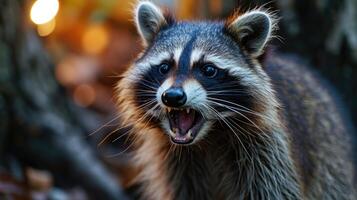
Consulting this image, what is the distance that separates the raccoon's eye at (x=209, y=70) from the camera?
580cm

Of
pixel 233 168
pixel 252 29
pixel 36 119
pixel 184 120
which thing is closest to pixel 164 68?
pixel 184 120

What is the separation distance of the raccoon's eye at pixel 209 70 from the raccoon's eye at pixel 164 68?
249mm

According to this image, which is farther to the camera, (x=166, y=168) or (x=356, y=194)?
(x=356, y=194)

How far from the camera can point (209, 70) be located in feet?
19.1

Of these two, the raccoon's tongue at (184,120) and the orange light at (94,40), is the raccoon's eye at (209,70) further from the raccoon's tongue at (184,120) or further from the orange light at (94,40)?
the orange light at (94,40)

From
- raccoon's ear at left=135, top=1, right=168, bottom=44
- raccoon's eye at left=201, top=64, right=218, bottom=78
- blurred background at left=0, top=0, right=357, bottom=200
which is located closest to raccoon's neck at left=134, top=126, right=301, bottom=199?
raccoon's eye at left=201, top=64, right=218, bottom=78

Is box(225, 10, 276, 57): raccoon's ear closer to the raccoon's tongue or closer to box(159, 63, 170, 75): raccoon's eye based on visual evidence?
box(159, 63, 170, 75): raccoon's eye

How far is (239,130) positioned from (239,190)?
0.50 m

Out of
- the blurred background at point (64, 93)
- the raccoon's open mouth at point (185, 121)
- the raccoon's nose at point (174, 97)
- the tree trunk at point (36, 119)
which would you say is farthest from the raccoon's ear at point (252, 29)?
the tree trunk at point (36, 119)

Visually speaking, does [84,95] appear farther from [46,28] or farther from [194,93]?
[194,93]

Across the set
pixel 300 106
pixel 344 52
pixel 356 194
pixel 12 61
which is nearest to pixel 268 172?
pixel 300 106

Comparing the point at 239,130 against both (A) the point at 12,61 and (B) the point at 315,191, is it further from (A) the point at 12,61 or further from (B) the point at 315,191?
(A) the point at 12,61

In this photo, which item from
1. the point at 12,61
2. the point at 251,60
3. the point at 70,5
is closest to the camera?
the point at 251,60

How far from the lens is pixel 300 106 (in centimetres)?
670
